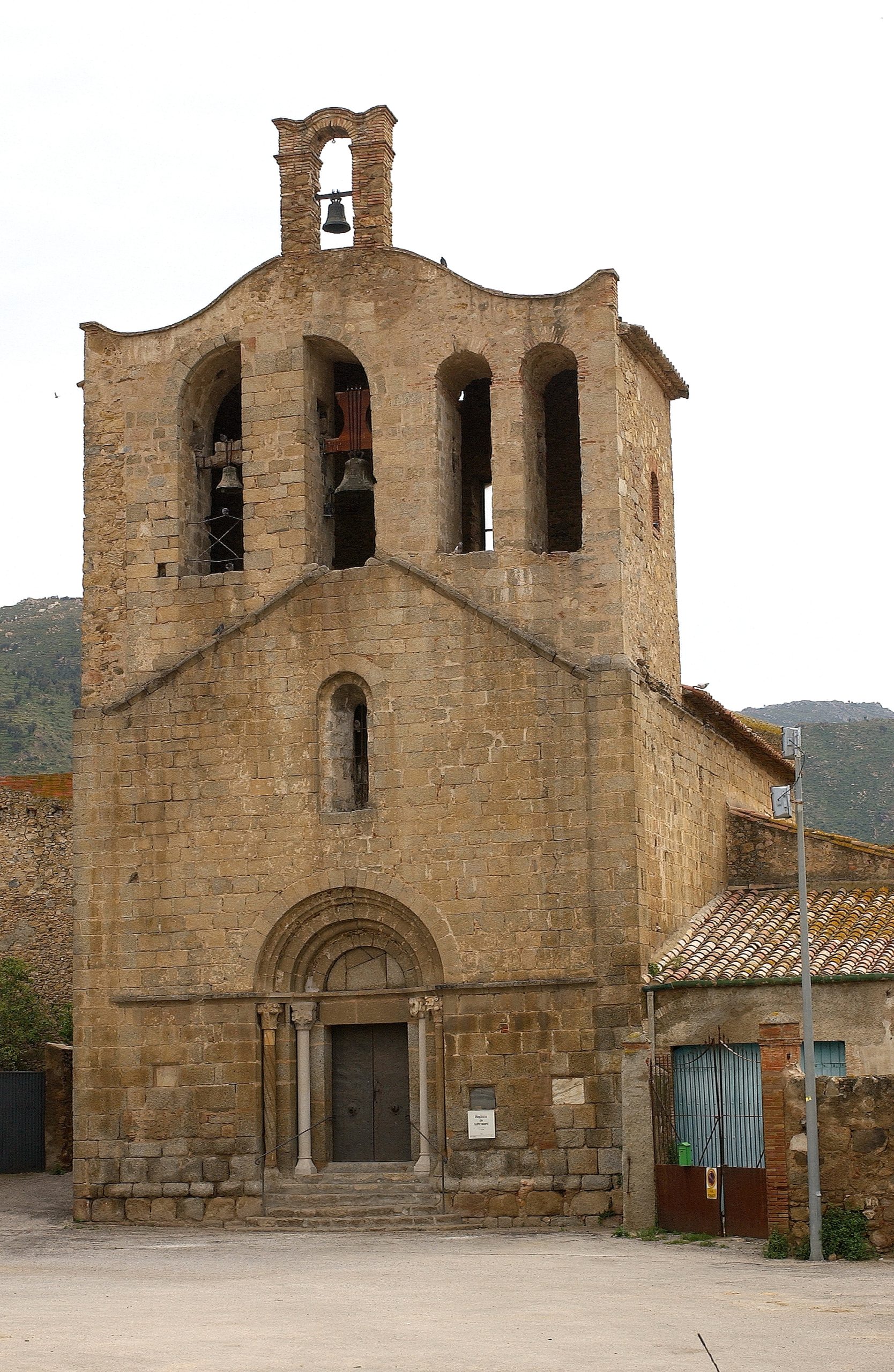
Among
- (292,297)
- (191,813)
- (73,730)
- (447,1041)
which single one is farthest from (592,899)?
(292,297)

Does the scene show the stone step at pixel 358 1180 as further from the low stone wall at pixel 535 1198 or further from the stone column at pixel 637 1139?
the stone column at pixel 637 1139

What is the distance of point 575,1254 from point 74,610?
52.6 meters

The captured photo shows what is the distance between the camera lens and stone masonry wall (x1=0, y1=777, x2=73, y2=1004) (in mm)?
A: 31484

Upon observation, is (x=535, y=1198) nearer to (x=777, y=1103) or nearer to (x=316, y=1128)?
(x=316, y=1128)

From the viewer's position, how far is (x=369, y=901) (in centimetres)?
2222

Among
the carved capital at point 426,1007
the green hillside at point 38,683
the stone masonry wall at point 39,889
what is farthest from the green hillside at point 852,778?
the carved capital at point 426,1007

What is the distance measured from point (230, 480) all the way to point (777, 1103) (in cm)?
1157

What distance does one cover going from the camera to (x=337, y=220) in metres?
24.4

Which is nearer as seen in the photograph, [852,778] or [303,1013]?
[303,1013]

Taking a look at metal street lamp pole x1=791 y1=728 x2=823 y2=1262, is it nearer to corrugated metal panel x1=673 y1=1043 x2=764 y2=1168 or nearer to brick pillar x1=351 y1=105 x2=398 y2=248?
corrugated metal panel x1=673 y1=1043 x2=764 y2=1168

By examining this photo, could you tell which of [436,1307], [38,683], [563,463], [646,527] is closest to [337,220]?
[563,463]

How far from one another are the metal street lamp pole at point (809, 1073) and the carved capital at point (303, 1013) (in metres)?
6.96

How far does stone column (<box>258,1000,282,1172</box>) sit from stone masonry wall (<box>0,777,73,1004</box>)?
1025cm

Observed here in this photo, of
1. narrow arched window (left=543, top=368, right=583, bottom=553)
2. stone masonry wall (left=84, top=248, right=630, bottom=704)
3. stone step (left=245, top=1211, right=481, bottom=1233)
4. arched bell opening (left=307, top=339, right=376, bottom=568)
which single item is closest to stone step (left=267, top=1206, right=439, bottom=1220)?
stone step (left=245, top=1211, right=481, bottom=1233)
